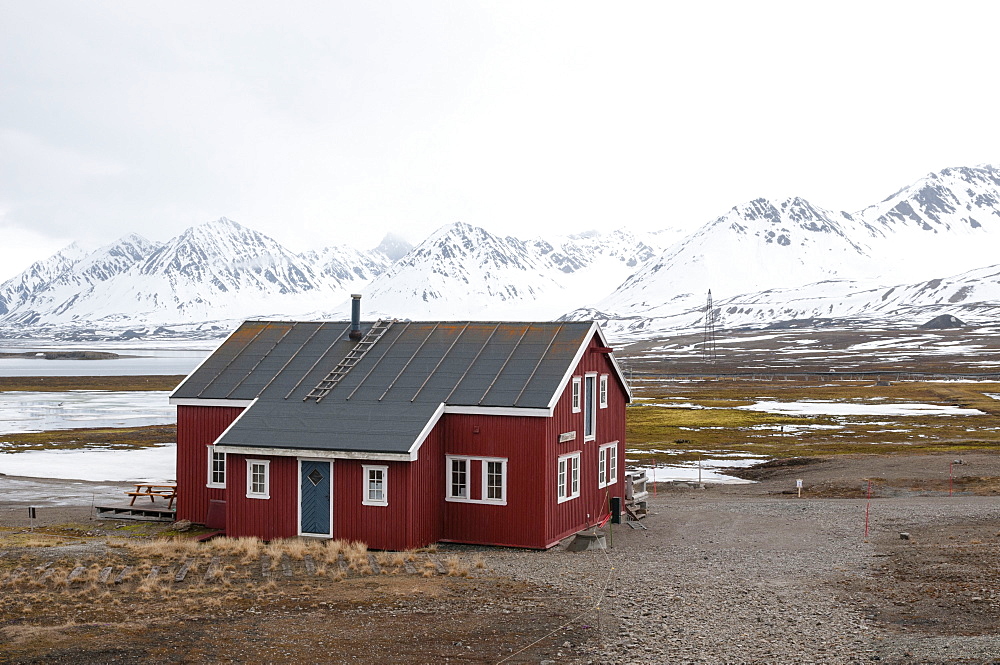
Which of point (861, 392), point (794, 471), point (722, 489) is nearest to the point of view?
point (722, 489)

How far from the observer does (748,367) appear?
587 feet

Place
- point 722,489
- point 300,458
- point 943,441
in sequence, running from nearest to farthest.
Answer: point 300,458 → point 722,489 → point 943,441

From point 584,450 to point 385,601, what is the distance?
1246cm

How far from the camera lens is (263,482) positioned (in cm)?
3203

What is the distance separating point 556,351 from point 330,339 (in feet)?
29.2

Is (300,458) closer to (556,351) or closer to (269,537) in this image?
(269,537)

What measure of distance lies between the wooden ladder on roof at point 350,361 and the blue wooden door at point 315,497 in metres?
3.09

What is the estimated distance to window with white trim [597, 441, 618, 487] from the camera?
3659 cm

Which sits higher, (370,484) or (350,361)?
(350,361)

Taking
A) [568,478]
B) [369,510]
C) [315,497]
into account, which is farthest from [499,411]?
[315,497]

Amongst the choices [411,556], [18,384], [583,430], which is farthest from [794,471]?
[18,384]

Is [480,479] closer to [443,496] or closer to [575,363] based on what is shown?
[443,496]

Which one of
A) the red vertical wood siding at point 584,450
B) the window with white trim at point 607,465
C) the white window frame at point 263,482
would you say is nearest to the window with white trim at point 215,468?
the white window frame at point 263,482

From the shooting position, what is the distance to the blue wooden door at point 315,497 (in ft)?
102
